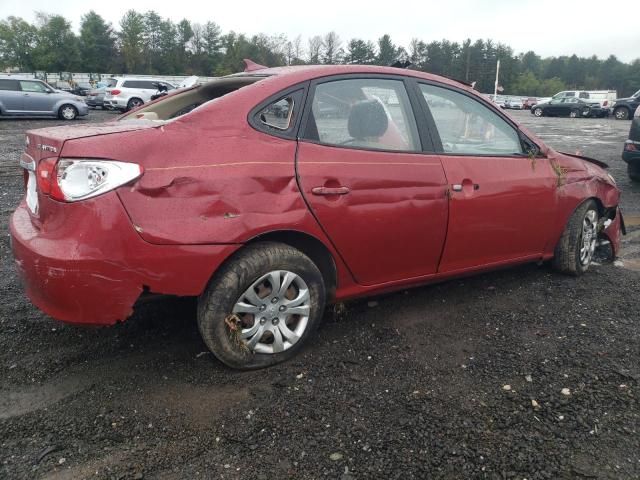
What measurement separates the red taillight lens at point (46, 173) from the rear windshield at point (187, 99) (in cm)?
79

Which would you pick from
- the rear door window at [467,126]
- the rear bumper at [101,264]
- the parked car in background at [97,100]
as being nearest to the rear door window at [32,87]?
the parked car in background at [97,100]

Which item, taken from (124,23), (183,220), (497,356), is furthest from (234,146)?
(124,23)

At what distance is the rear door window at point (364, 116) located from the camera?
279 cm

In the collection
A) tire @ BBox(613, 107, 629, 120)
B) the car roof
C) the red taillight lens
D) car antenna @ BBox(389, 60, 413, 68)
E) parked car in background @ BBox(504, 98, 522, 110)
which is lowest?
the red taillight lens

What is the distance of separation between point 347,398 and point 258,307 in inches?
24.9

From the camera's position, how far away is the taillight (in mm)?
2236

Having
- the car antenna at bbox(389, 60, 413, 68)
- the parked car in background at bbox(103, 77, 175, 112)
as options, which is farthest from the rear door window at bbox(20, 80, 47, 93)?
the car antenna at bbox(389, 60, 413, 68)

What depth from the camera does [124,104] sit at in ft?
80.3

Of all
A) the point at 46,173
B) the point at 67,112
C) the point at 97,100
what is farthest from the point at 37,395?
the point at 97,100

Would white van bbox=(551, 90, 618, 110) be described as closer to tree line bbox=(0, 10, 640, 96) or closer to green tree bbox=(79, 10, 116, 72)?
tree line bbox=(0, 10, 640, 96)

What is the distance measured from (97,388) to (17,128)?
1647 centimetres

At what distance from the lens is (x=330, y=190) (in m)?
2.67

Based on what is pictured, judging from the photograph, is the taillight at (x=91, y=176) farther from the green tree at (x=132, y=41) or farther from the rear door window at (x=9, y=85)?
the green tree at (x=132, y=41)

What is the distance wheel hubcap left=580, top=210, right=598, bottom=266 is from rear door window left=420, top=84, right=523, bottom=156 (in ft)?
3.31
